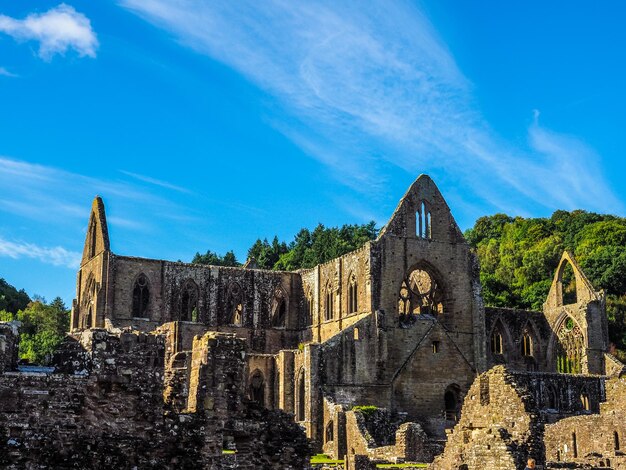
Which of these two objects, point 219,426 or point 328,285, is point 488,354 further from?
point 219,426

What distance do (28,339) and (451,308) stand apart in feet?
122

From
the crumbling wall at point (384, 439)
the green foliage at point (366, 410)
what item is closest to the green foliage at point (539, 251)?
the green foliage at point (366, 410)

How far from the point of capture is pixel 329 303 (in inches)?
2520

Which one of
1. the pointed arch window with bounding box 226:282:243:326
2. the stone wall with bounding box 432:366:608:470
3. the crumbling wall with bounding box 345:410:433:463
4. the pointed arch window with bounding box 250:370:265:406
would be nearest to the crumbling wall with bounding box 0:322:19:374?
the stone wall with bounding box 432:366:608:470

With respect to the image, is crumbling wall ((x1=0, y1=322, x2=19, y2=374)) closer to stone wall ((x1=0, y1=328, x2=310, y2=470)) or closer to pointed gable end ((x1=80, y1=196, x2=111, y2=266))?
stone wall ((x1=0, y1=328, x2=310, y2=470))

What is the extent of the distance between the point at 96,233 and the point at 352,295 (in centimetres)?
1717

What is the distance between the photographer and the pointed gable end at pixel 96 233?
6219cm

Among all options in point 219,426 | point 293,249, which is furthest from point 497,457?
point 293,249

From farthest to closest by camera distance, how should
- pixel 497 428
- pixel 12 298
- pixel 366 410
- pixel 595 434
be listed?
pixel 12 298 < pixel 366 410 < pixel 595 434 < pixel 497 428

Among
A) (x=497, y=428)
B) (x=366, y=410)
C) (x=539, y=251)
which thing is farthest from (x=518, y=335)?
(x=497, y=428)

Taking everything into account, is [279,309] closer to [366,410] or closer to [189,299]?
[189,299]

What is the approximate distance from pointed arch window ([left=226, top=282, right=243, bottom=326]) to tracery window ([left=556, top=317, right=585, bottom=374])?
950 inches

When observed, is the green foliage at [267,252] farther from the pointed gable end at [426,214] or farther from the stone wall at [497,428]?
the stone wall at [497,428]

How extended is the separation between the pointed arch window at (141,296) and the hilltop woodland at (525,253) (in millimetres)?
36312
